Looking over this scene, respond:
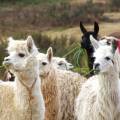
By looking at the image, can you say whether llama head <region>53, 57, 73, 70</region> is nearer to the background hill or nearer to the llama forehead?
the llama forehead

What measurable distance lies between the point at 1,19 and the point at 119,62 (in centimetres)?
1861

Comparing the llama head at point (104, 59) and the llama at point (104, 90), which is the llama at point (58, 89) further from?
the llama head at point (104, 59)

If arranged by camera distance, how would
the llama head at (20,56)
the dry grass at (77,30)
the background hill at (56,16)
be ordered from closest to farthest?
the llama head at (20,56) → the dry grass at (77,30) → the background hill at (56,16)

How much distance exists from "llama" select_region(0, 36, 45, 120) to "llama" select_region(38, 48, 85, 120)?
1.08m

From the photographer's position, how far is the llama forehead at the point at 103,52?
7.84 metres

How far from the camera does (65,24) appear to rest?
25875 millimetres

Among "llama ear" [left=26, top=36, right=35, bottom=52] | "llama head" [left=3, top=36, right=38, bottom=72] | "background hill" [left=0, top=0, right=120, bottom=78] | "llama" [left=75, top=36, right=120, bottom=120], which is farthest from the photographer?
"background hill" [left=0, top=0, right=120, bottom=78]

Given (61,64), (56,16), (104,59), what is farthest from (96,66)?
(56,16)

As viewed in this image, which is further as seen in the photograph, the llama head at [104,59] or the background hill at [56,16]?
the background hill at [56,16]

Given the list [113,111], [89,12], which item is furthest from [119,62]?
[89,12]

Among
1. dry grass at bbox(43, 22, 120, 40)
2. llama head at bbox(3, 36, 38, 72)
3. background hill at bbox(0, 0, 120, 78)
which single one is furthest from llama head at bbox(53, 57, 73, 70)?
dry grass at bbox(43, 22, 120, 40)

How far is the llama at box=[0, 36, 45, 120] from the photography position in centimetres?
744

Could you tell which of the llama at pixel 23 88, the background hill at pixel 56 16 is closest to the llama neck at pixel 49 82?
the llama at pixel 23 88

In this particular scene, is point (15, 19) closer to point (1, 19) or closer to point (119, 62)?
point (1, 19)
